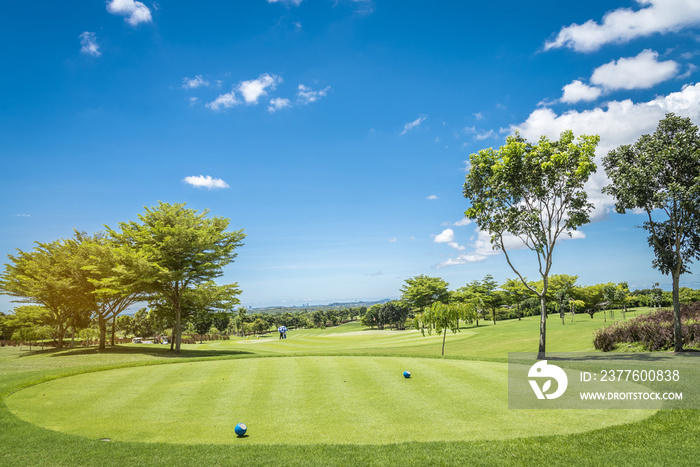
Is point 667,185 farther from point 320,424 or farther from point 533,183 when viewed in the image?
point 320,424

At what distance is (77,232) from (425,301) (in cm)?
5397

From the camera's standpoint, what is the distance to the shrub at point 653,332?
64.4 feet

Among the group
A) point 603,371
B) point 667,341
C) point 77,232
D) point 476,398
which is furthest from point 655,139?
point 77,232

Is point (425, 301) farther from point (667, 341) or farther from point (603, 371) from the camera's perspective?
point (603, 371)

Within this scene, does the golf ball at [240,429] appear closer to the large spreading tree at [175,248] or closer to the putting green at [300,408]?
the putting green at [300,408]

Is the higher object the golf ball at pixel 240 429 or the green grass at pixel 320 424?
the golf ball at pixel 240 429

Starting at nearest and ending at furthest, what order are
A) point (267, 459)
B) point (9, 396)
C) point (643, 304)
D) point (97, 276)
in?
1. point (267, 459)
2. point (9, 396)
3. point (97, 276)
4. point (643, 304)

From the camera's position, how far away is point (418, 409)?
27.5 ft

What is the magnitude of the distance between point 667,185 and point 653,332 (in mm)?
7988

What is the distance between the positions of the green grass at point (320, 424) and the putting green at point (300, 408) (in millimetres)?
34

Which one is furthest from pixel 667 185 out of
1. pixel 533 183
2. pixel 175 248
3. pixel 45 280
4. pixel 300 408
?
pixel 45 280
